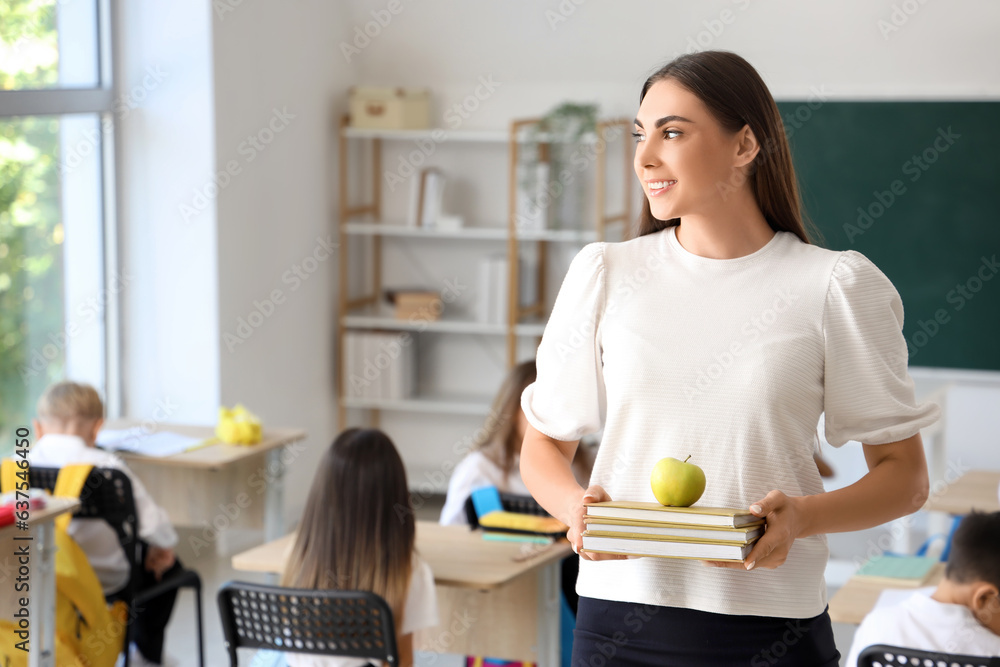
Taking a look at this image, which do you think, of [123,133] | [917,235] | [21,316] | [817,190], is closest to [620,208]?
[817,190]

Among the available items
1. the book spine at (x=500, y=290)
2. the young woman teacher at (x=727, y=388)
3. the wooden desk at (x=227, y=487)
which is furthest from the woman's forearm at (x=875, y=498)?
the book spine at (x=500, y=290)

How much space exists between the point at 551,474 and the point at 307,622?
3.77 ft

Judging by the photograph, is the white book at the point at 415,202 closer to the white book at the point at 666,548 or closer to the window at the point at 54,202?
the window at the point at 54,202

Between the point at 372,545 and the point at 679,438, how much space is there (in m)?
1.29

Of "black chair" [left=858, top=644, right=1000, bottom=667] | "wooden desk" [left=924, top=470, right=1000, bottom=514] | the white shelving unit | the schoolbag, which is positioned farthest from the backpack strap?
the white shelving unit

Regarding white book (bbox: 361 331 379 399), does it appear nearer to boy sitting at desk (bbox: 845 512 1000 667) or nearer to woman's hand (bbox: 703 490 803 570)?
boy sitting at desk (bbox: 845 512 1000 667)

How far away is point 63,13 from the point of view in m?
4.27

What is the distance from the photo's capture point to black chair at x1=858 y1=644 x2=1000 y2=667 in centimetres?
178

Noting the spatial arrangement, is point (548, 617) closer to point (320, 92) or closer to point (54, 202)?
point (54, 202)

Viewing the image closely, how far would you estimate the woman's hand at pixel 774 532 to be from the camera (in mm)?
1038

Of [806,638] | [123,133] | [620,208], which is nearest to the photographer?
[806,638]

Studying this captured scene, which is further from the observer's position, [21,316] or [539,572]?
[21,316]

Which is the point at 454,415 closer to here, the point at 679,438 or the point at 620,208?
the point at 620,208

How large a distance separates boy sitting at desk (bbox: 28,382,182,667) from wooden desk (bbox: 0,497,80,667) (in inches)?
14.8
